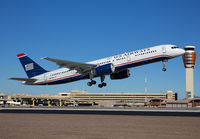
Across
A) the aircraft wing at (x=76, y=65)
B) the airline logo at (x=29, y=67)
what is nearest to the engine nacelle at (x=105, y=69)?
the aircraft wing at (x=76, y=65)

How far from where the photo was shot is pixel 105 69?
171 feet

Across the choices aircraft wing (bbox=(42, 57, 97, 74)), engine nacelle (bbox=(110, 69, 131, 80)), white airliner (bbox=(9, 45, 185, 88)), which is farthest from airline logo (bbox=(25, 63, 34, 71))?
engine nacelle (bbox=(110, 69, 131, 80))

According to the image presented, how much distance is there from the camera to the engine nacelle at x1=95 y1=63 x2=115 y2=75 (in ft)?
170

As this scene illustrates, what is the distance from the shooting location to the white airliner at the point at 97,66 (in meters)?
47.8

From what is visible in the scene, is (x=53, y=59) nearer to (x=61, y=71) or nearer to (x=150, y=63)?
(x=61, y=71)

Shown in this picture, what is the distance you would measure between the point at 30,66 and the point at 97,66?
→ 73.5 feet

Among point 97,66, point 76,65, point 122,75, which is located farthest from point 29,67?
point 122,75

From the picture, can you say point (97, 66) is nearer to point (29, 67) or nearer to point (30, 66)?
point (30, 66)

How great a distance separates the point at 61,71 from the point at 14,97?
139m

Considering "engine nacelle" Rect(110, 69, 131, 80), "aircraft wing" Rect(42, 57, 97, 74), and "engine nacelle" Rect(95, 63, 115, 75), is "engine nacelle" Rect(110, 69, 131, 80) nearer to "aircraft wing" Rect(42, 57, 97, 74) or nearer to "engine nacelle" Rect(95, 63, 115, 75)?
"engine nacelle" Rect(95, 63, 115, 75)

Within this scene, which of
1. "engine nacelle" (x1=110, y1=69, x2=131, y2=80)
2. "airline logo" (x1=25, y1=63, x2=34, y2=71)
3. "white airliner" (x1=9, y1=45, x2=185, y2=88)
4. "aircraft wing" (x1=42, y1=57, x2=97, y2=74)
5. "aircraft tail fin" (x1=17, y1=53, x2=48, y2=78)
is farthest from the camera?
"airline logo" (x1=25, y1=63, x2=34, y2=71)

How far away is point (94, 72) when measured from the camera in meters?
54.8

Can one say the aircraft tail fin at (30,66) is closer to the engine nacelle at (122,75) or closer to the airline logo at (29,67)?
the airline logo at (29,67)

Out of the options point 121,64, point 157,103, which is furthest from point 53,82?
point 157,103
